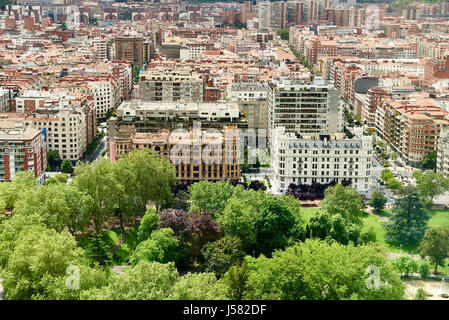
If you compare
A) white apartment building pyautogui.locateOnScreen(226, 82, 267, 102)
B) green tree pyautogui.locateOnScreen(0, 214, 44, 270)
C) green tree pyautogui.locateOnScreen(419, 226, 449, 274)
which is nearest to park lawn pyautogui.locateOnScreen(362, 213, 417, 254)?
green tree pyautogui.locateOnScreen(419, 226, 449, 274)

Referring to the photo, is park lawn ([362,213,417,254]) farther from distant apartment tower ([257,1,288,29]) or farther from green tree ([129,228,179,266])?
distant apartment tower ([257,1,288,29])

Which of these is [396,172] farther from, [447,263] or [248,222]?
[248,222]

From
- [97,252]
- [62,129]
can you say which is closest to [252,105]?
[62,129]

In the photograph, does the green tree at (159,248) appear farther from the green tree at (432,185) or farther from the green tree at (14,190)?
the green tree at (432,185)

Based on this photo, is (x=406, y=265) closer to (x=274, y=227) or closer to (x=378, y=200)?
(x=274, y=227)
